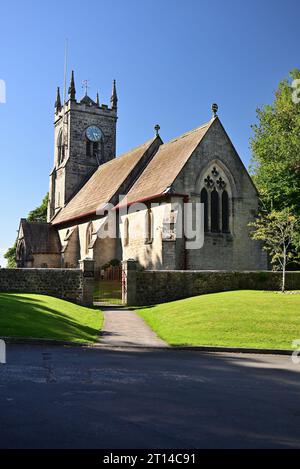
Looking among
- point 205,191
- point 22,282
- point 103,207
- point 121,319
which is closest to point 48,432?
point 121,319

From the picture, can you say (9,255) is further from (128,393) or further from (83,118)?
(128,393)

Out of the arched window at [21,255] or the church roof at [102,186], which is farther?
the arched window at [21,255]

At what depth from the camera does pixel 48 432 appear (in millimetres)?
5375

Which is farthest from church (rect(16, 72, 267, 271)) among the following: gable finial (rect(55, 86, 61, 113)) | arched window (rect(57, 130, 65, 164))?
gable finial (rect(55, 86, 61, 113))

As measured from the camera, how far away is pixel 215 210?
30.9m

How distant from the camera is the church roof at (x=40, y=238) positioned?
1692 inches

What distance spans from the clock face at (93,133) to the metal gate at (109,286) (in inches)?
802

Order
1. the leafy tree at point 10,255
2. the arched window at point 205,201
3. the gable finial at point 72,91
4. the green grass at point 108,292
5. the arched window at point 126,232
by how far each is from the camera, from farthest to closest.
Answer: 1. the leafy tree at point 10,255
2. the gable finial at point 72,91
3. the arched window at point 126,232
4. the arched window at point 205,201
5. the green grass at point 108,292

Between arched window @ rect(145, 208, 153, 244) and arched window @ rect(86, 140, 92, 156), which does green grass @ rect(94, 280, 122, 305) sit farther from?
arched window @ rect(86, 140, 92, 156)

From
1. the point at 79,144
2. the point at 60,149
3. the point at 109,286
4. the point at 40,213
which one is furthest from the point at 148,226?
the point at 40,213

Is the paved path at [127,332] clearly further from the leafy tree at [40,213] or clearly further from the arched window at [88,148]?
the leafy tree at [40,213]

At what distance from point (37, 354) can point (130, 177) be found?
2546 centimetres

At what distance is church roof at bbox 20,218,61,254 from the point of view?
42969 mm

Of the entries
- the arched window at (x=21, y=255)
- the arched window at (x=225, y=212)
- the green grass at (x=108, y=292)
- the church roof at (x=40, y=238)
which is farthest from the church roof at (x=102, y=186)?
the arched window at (x=225, y=212)
